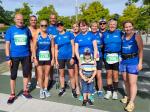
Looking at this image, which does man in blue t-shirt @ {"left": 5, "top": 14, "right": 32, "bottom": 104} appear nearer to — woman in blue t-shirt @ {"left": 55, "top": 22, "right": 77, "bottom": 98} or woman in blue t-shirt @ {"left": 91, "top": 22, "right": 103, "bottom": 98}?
woman in blue t-shirt @ {"left": 55, "top": 22, "right": 77, "bottom": 98}

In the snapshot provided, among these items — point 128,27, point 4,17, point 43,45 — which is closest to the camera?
point 128,27

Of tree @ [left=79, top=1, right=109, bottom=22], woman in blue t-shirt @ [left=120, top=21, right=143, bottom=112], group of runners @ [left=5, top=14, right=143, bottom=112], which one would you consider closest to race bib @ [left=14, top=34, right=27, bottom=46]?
group of runners @ [left=5, top=14, right=143, bottom=112]

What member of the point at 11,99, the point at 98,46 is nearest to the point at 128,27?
Answer: the point at 98,46

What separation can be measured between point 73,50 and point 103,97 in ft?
4.46

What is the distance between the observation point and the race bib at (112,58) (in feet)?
23.0

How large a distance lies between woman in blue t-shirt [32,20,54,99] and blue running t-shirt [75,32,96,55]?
2.77 ft

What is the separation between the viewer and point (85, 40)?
6910 millimetres

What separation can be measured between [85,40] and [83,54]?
321 millimetres

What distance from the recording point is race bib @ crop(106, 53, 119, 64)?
7.01 meters

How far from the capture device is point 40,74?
7508mm

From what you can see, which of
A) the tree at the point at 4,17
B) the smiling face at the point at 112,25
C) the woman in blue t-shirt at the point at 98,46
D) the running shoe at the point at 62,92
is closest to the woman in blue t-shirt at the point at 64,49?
the running shoe at the point at 62,92

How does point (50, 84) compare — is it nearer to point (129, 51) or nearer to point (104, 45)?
point (104, 45)

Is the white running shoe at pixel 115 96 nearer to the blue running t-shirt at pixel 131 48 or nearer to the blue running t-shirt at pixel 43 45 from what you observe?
the blue running t-shirt at pixel 131 48

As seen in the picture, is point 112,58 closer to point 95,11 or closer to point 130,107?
point 130,107
